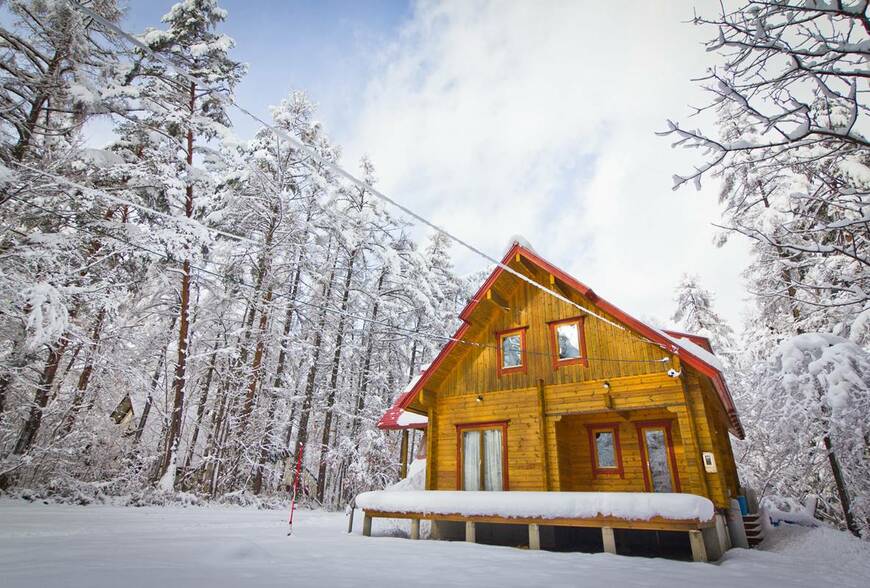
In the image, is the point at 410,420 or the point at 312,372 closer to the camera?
the point at 410,420

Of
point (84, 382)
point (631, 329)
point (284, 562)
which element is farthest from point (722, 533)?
point (84, 382)

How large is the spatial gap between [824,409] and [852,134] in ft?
34.1

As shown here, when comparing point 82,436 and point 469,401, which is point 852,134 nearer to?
point 469,401

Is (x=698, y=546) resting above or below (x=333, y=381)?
below

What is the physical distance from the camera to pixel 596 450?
1215cm

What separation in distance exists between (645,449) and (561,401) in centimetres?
249

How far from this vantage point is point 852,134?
159 inches

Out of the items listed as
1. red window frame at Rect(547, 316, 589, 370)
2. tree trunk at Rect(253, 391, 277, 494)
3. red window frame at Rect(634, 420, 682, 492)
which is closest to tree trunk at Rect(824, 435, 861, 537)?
red window frame at Rect(634, 420, 682, 492)

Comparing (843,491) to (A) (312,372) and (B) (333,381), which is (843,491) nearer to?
(B) (333,381)

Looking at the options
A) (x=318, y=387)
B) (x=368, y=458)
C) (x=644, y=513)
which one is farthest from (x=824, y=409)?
(x=318, y=387)

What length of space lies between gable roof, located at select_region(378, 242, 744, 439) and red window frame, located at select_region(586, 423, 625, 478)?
9.18 feet

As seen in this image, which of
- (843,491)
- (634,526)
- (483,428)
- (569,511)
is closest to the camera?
(634,526)

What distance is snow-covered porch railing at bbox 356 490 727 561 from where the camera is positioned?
7.91 m

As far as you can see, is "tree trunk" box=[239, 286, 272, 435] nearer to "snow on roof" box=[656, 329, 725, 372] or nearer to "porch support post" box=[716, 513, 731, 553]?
"snow on roof" box=[656, 329, 725, 372]
